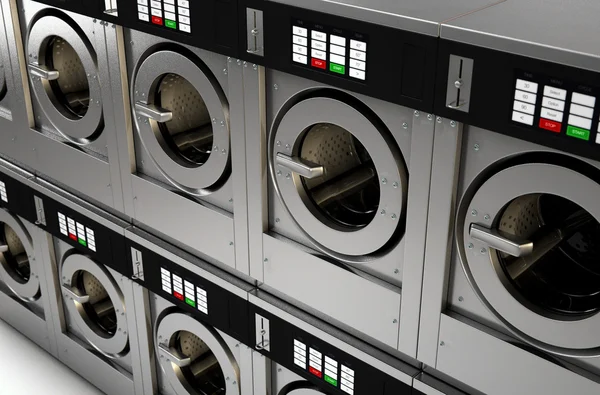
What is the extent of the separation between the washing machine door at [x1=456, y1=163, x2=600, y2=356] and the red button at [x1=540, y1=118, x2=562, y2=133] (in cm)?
11

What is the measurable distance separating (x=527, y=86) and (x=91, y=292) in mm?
2744

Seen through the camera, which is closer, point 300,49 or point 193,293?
point 300,49

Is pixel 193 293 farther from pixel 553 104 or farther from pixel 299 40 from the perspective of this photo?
pixel 553 104

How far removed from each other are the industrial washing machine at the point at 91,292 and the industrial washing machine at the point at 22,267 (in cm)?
9

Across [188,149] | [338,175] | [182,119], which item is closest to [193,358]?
[188,149]

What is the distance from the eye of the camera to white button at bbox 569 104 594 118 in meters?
1.62

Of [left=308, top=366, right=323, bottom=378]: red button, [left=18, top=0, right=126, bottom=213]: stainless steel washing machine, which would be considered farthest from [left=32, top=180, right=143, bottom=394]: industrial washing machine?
[left=308, top=366, right=323, bottom=378]: red button

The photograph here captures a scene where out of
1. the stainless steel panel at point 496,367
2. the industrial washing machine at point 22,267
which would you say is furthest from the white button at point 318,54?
the industrial washing machine at point 22,267

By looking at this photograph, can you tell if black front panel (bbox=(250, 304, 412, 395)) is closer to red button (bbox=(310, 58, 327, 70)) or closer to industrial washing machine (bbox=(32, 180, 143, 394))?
industrial washing machine (bbox=(32, 180, 143, 394))

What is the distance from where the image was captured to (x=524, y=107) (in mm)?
1715

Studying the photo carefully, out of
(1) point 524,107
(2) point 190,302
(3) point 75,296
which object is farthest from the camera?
(3) point 75,296

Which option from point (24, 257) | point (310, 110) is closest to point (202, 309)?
point (310, 110)

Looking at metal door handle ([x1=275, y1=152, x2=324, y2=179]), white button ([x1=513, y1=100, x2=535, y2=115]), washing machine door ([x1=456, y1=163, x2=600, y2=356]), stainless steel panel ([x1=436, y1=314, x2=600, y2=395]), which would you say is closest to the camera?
white button ([x1=513, y1=100, x2=535, y2=115])

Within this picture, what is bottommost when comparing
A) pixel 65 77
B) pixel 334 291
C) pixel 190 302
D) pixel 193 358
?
pixel 193 358
